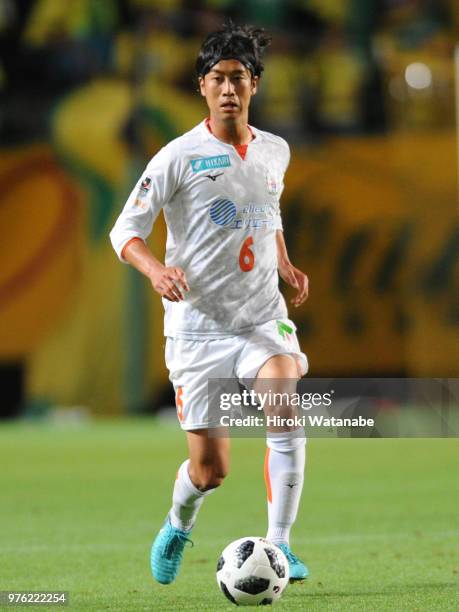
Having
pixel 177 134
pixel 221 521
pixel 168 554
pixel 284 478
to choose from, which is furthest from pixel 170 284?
pixel 177 134

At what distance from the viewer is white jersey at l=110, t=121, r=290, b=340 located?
5836 mm

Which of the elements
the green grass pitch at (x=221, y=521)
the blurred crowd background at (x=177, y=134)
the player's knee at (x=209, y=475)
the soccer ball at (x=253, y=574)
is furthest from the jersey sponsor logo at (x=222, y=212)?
the blurred crowd background at (x=177, y=134)

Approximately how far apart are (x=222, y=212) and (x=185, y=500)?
1264 millimetres

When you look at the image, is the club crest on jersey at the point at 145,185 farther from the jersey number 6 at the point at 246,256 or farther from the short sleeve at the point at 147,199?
the jersey number 6 at the point at 246,256

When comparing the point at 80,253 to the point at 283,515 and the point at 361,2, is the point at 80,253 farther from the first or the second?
the point at 283,515

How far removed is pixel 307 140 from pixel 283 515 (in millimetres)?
11370

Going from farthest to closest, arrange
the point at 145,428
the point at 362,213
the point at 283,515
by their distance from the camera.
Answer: the point at 362,213
the point at 145,428
the point at 283,515

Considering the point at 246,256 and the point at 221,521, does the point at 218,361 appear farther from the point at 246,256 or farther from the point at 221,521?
the point at 221,521

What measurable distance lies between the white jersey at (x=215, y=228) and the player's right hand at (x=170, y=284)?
481 mm

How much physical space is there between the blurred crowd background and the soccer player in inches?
367

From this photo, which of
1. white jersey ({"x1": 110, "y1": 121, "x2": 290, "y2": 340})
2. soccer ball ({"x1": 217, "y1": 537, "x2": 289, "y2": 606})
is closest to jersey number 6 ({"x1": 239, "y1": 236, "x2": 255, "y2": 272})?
white jersey ({"x1": 110, "y1": 121, "x2": 290, "y2": 340})

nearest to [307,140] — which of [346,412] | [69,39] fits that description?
[69,39]

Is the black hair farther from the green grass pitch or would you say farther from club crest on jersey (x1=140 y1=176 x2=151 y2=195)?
the green grass pitch

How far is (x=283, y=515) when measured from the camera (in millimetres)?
5816
